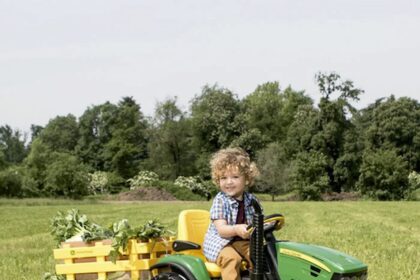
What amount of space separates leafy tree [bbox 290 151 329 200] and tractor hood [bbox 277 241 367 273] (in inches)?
1761

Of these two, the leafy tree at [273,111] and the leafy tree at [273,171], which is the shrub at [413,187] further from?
the leafy tree at [273,111]

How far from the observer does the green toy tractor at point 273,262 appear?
4.25m

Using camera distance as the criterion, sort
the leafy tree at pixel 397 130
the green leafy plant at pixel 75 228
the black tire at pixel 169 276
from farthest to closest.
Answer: the leafy tree at pixel 397 130 → the green leafy plant at pixel 75 228 → the black tire at pixel 169 276

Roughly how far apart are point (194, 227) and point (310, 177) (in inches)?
1765

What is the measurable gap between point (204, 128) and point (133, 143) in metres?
10.4

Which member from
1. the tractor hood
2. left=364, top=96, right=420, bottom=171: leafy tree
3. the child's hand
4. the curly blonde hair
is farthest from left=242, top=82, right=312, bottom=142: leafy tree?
the tractor hood

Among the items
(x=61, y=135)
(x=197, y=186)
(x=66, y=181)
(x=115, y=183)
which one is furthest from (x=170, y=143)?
(x=61, y=135)

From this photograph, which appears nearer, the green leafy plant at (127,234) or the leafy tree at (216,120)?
the green leafy plant at (127,234)

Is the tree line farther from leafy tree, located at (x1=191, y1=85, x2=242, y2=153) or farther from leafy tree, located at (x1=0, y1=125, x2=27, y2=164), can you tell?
leafy tree, located at (x1=0, y1=125, x2=27, y2=164)

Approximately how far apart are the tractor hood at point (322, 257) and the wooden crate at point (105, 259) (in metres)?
1.46

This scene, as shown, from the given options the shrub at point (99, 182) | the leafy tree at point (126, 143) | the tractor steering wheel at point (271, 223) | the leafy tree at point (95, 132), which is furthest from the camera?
the leafy tree at point (95, 132)

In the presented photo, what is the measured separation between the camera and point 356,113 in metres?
62.4

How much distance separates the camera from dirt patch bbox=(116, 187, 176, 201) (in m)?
47.2

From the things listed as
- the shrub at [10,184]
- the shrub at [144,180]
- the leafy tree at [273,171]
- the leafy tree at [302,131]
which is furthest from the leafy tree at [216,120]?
the shrub at [10,184]
